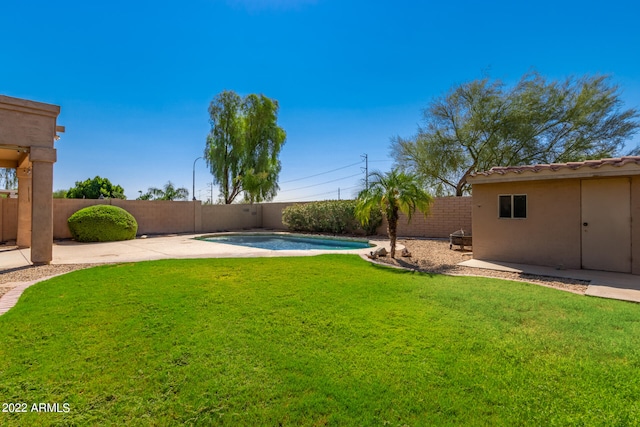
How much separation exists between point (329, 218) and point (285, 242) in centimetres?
328

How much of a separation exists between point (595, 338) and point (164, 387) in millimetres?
5230

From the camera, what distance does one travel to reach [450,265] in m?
9.44

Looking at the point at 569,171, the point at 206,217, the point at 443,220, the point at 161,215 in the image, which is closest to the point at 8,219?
the point at 161,215

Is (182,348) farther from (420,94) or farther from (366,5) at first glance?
(420,94)

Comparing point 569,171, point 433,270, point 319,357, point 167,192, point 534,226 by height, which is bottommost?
point 319,357

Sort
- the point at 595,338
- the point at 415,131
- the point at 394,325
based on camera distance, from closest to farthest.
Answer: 1. the point at 595,338
2. the point at 394,325
3. the point at 415,131

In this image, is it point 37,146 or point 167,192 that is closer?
point 37,146

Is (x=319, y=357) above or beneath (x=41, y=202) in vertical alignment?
beneath

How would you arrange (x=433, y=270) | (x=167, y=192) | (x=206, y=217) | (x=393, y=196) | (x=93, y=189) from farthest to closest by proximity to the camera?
(x=167, y=192) → (x=93, y=189) → (x=206, y=217) → (x=393, y=196) → (x=433, y=270)

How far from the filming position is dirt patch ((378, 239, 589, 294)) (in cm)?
719

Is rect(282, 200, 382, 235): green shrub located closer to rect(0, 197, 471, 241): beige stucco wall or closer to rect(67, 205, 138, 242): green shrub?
rect(0, 197, 471, 241): beige stucco wall

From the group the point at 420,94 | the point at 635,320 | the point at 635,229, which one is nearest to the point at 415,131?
the point at 420,94

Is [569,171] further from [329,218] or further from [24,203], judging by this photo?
[24,203]

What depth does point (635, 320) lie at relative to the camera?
4711 millimetres
